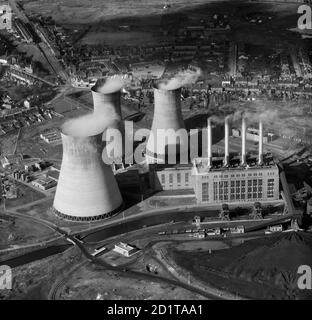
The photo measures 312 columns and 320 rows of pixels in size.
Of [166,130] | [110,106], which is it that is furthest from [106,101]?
[166,130]

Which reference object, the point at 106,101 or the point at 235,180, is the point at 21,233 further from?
the point at 235,180

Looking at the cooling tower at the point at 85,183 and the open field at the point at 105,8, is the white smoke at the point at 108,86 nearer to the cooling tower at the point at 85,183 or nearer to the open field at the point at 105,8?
the cooling tower at the point at 85,183

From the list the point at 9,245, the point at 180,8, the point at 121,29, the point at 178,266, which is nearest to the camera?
the point at 178,266

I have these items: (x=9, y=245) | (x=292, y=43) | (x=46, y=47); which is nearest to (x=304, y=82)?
(x=292, y=43)

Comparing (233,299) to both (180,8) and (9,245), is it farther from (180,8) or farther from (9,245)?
(180,8)

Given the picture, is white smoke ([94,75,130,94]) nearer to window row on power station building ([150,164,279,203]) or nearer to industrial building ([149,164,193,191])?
industrial building ([149,164,193,191])

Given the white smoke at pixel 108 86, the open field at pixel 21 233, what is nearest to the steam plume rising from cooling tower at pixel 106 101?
the white smoke at pixel 108 86

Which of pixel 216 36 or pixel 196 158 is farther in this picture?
pixel 216 36
